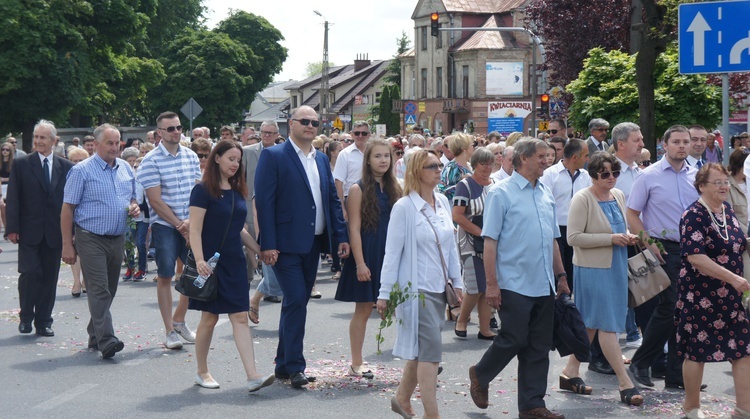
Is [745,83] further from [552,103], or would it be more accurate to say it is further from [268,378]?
[268,378]

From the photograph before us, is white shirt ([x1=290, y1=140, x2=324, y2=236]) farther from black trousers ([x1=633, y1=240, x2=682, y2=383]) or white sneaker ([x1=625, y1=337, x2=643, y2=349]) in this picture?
white sneaker ([x1=625, y1=337, x2=643, y2=349])

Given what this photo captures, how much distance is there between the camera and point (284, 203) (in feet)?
27.6

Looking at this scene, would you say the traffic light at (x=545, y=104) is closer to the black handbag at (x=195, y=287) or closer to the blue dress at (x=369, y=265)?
the blue dress at (x=369, y=265)

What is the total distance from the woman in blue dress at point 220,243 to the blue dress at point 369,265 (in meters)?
0.79

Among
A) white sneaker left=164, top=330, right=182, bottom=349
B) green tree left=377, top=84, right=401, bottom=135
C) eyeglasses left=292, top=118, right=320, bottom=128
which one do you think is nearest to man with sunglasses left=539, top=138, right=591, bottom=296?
eyeglasses left=292, top=118, right=320, bottom=128

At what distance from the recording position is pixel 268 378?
26.1ft

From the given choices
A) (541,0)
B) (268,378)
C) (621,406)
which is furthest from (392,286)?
(541,0)

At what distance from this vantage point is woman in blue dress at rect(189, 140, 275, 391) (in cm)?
827

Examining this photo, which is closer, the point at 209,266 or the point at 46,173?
the point at 209,266

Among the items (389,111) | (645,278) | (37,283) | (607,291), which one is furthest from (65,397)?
(389,111)

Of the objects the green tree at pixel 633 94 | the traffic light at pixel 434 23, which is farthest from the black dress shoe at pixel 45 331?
the traffic light at pixel 434 23

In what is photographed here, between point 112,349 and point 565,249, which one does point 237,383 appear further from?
point 565,249

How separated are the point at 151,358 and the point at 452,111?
2936 inches

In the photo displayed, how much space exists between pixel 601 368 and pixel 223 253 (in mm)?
3218
